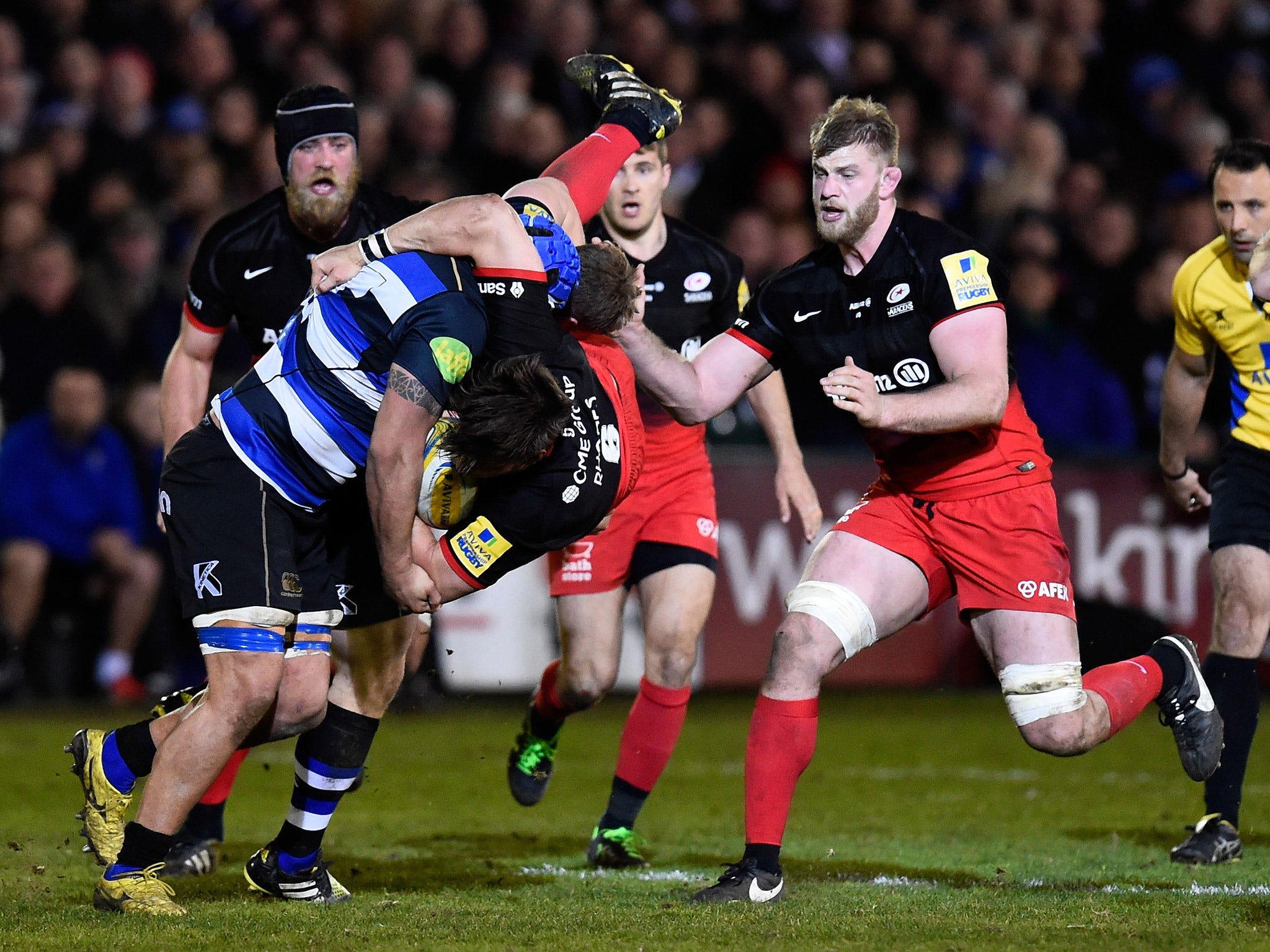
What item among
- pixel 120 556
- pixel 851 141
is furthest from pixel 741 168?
pixel 851 141

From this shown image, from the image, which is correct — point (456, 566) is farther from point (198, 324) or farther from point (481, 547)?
point (198, 324)

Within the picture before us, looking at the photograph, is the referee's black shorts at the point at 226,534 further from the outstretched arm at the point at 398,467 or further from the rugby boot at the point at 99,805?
the rugby boot at the point at 99,805

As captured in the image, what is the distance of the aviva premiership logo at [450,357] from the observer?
508cm

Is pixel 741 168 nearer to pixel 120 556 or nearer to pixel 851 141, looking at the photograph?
pixel 120 556

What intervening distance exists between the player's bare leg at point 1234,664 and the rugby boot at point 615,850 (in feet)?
6.74

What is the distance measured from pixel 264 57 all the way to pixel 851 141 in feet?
30.5

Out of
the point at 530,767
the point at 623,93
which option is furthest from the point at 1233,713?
the point at 623,93

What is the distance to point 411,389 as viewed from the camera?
502 cm

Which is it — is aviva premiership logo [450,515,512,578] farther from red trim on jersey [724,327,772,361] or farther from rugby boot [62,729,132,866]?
rugby boot [62,729,132,866]

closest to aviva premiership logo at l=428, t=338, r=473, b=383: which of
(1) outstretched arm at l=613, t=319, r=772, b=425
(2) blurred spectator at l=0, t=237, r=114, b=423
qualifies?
(1) outstretched arm at l=613, t=319, r=772, b=425

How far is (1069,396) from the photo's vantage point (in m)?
13.1

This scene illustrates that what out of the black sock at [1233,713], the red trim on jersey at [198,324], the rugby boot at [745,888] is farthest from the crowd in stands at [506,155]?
the rugby boot at [745,888]

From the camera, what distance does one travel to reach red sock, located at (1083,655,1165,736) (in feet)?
19.3

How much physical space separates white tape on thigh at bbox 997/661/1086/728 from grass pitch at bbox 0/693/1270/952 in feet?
1.96
